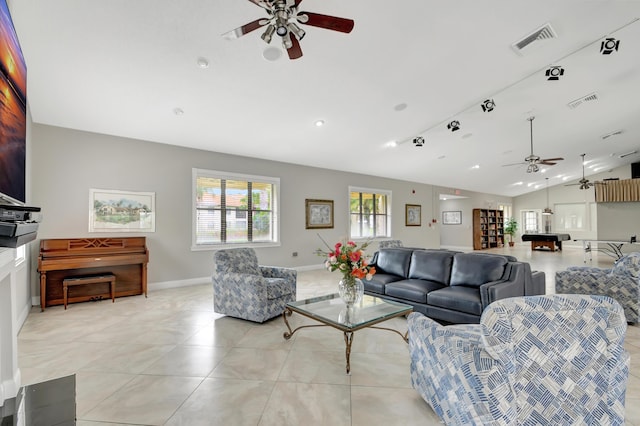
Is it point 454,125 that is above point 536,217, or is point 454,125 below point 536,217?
above

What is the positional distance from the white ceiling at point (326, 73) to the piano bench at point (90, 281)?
231 centimetres

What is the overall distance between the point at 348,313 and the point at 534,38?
12.6 ft

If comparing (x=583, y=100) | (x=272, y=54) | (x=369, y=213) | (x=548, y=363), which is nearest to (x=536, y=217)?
(x=369, y=213)

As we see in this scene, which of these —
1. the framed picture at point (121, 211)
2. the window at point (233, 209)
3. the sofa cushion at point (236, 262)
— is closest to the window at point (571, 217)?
the window at point (233, 209)

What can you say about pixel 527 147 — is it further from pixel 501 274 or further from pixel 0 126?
pixel 0 126

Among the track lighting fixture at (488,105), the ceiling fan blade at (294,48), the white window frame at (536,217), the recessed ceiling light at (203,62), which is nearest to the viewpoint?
the ceiling fan blade at (294,48)

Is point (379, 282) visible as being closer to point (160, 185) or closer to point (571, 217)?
point (160, 185)

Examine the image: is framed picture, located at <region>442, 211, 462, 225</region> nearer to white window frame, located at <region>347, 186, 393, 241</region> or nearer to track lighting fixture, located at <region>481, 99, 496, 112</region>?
white window frame, located at <region>347, 186, 393, 241</region>

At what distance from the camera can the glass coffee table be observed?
253 cm

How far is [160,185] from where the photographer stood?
5.47 m

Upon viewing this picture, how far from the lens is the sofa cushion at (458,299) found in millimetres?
3193

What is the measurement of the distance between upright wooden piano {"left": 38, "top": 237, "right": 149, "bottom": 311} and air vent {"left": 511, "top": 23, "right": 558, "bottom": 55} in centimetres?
602

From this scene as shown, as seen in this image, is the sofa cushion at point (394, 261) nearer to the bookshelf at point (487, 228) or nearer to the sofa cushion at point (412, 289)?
the sofa cushion at point (412, 289)

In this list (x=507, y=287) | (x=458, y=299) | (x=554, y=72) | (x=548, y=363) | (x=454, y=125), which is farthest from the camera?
(x=454, y=125)
